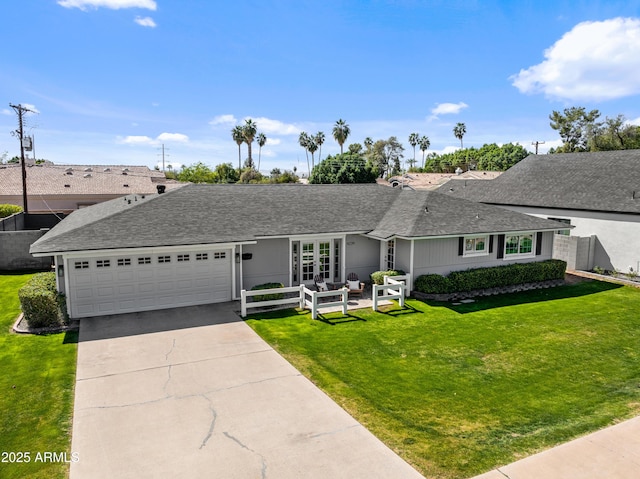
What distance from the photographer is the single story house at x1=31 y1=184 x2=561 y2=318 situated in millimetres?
13117

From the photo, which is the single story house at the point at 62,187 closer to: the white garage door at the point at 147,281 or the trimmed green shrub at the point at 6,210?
the trimmed green shrub at the point at 6,210

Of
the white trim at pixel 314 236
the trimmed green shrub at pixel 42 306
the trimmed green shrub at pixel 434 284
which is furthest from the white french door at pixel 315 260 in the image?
the trimmed green shrub at pixel 42 306

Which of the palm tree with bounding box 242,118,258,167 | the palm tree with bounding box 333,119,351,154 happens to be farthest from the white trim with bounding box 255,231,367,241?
→ the palm tree with bounding box 333,119,351,154

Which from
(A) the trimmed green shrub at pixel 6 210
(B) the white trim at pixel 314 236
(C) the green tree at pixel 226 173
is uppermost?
(C) the green tree at pixel 226 173

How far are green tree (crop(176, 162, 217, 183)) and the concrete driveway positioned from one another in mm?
62205

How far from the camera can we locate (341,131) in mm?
85312

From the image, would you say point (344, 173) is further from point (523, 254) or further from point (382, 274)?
point (382, 274)

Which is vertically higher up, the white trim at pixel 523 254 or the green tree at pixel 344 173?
the green tree at pixel 344 173

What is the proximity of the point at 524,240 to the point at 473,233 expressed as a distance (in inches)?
149

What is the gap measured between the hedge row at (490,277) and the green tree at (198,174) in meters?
59.3

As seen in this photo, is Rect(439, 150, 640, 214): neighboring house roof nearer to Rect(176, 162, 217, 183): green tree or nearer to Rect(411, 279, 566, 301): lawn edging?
Rect(411, 279, 566, 301): lawn edging

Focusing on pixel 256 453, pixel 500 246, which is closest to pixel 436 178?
pixel 500 246

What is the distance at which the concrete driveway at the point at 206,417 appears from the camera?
606 cm

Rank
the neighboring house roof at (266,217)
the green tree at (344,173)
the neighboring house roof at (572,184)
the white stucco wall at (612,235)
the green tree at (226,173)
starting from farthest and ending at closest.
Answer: the green tree at (226,173)
the green tree at (344,173)
the neighboring house roof at (572,184)
the white stucco wall at (612,235)
the neighboring house roof at (266,217)
